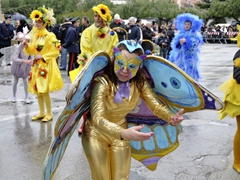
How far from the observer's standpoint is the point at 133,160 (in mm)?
4664

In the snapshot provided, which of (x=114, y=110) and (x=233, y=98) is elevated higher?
(x=114, y=110)

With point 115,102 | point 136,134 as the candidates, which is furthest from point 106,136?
point 136,134

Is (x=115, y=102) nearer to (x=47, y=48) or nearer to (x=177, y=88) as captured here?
(x=177, y=88)

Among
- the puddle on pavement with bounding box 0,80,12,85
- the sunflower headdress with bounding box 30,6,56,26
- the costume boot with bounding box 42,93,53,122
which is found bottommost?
the puddle on pavement with bounding box 0,80,12,85

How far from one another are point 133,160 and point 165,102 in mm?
1741

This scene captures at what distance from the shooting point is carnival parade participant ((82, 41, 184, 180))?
272 cm

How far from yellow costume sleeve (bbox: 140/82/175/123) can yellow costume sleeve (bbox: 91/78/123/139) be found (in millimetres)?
361

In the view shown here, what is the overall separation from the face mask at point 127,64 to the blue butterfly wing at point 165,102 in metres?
0.20

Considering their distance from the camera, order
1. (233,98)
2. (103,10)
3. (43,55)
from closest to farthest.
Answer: (233,98) < (103,10) < (43,55)

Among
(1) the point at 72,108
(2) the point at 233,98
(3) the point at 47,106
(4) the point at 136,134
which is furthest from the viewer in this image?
(3) the point at 47,106

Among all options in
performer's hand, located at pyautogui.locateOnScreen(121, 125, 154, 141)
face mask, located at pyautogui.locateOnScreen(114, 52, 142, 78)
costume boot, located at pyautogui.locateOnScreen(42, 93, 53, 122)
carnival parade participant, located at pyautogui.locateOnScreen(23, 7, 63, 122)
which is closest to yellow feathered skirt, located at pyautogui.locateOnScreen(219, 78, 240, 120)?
face mask, located at pyautogui.locateOnScreen(114, 52, 142, 78)

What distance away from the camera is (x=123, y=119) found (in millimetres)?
2996

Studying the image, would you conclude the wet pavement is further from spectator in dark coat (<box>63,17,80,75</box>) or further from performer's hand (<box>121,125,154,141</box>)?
spectator in dark coat (<box>63,17,80,75</box>)

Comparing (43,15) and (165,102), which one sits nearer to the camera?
(165,102)
